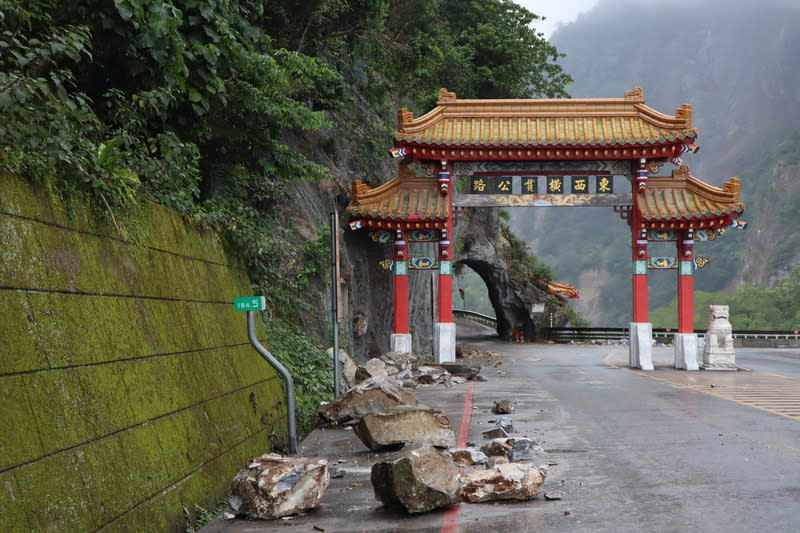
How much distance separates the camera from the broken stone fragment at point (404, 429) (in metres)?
8.14

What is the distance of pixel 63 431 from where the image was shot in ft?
13.9

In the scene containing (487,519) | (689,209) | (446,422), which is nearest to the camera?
(487,519)

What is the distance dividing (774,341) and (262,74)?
36.0 m

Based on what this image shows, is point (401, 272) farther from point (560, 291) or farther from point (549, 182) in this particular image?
point (560, 291)

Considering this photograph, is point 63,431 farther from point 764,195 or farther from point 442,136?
point 764,195

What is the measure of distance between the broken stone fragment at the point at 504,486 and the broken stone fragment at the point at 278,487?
127cm

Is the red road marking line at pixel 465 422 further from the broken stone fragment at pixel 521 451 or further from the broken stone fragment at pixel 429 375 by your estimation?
the broken stone fragment at pixel 429 375

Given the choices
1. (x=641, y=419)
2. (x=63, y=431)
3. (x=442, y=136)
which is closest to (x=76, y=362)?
(x=63, y=431)

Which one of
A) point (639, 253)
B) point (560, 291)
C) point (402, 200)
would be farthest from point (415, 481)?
point (560, 291)

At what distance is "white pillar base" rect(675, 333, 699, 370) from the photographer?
20.6 metres

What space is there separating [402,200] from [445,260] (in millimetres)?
2167

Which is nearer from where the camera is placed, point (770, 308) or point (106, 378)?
point (106, 378)

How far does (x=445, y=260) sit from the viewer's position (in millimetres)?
20688

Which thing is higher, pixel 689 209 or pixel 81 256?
pixel 689 209
